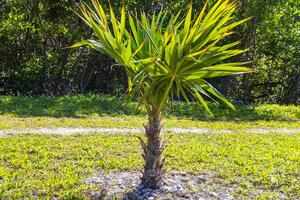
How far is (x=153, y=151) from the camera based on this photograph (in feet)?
17.3

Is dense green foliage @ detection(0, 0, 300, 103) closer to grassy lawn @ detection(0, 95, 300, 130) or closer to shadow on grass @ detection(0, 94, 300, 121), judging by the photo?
shadow on grass @ detection(0, 94, 300, 121)

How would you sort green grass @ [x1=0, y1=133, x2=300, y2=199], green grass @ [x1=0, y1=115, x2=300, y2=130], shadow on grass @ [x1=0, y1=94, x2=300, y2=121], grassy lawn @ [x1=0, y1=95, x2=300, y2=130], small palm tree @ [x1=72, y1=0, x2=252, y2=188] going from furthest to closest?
shadow on grass @ [x1=0, y1=94, x2=300, y2=121], grassy lawn @ [x1=0, y1=95, x2=300, y2=130], green grass @ [x1=0, y1=115, x2=300, y2=130], green grass @ [x1=0, y1=133, x2=300, y2=199], small palm tree @ [x1=72, y1=0, x2=252, y2=188]

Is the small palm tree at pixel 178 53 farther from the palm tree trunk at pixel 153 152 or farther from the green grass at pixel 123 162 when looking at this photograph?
the green grass at pixel 123 162

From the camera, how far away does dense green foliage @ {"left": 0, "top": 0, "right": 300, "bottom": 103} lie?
14.9 metres

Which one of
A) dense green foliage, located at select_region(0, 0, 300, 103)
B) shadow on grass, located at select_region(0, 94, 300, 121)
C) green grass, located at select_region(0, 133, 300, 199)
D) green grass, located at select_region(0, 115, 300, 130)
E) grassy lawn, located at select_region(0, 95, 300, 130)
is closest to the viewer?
green grass, located at select_region(0, 133, 300, 199)

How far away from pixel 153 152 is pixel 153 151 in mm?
12

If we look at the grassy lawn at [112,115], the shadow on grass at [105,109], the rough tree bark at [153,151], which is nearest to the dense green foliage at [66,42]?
the shadow on grass at [105,109]

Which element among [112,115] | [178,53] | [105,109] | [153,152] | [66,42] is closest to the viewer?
[178,53]

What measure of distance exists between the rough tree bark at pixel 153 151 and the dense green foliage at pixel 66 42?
8749mm

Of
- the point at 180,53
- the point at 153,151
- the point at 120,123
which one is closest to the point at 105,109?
the point at 120,123

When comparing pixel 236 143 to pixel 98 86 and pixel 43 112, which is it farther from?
pixel 98 86

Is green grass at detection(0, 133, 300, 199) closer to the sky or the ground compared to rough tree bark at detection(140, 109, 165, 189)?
closer to the ground

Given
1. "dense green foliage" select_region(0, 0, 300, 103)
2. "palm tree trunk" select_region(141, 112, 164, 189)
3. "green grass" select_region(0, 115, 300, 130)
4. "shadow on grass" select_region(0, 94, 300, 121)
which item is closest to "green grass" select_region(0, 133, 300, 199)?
"palm tree trunk" select_region(141, 112, 164, 189)

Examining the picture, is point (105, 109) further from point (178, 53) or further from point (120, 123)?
point (178, 53)
